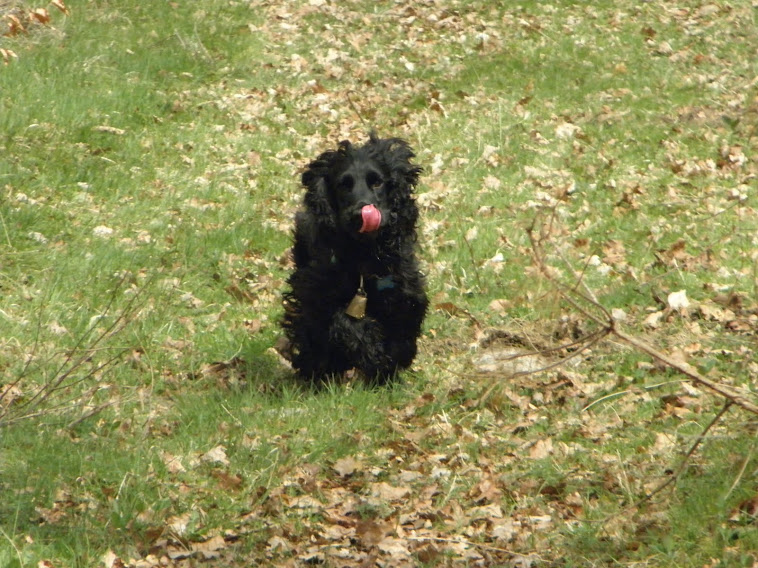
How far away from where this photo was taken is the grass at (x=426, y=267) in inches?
189

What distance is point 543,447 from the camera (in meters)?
5.64

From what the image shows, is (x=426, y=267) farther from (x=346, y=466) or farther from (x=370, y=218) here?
(x=346, y=466)

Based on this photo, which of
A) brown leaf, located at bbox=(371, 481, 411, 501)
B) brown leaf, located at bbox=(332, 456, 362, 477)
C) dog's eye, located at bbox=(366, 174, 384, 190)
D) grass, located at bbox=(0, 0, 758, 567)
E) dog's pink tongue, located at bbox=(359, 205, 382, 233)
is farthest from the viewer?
dog's eye, located at bbox=(366, 174, 384, 190)

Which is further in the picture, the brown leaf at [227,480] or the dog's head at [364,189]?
the dog's head at [364,189]

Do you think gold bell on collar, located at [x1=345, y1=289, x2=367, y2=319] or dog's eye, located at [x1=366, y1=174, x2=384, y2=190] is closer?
dog's eye, located at [x1=366, y1=174, x2=384, y2=190]

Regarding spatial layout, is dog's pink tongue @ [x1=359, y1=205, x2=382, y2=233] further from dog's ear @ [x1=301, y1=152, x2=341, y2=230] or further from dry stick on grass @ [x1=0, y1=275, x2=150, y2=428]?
dry stick on grass @ [x1=0, y1=275, x2=150, y2=428]

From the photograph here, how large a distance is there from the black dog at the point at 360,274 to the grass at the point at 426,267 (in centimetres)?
28

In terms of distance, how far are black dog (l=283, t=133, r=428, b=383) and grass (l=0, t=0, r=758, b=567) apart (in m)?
0.28

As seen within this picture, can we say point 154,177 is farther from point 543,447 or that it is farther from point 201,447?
point 543,447

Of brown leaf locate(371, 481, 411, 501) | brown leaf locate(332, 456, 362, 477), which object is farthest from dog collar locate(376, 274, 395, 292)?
brown leaf locate(371, 481, 411, 501)

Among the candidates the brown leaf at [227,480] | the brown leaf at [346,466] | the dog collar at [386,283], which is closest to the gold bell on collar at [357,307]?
the dog collar at [386,283]

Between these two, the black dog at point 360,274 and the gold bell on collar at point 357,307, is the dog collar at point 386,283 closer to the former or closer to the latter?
the black dog at point 360,274

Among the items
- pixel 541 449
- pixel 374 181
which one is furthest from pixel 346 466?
pixel 374 181

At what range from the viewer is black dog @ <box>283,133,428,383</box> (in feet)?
21.5
